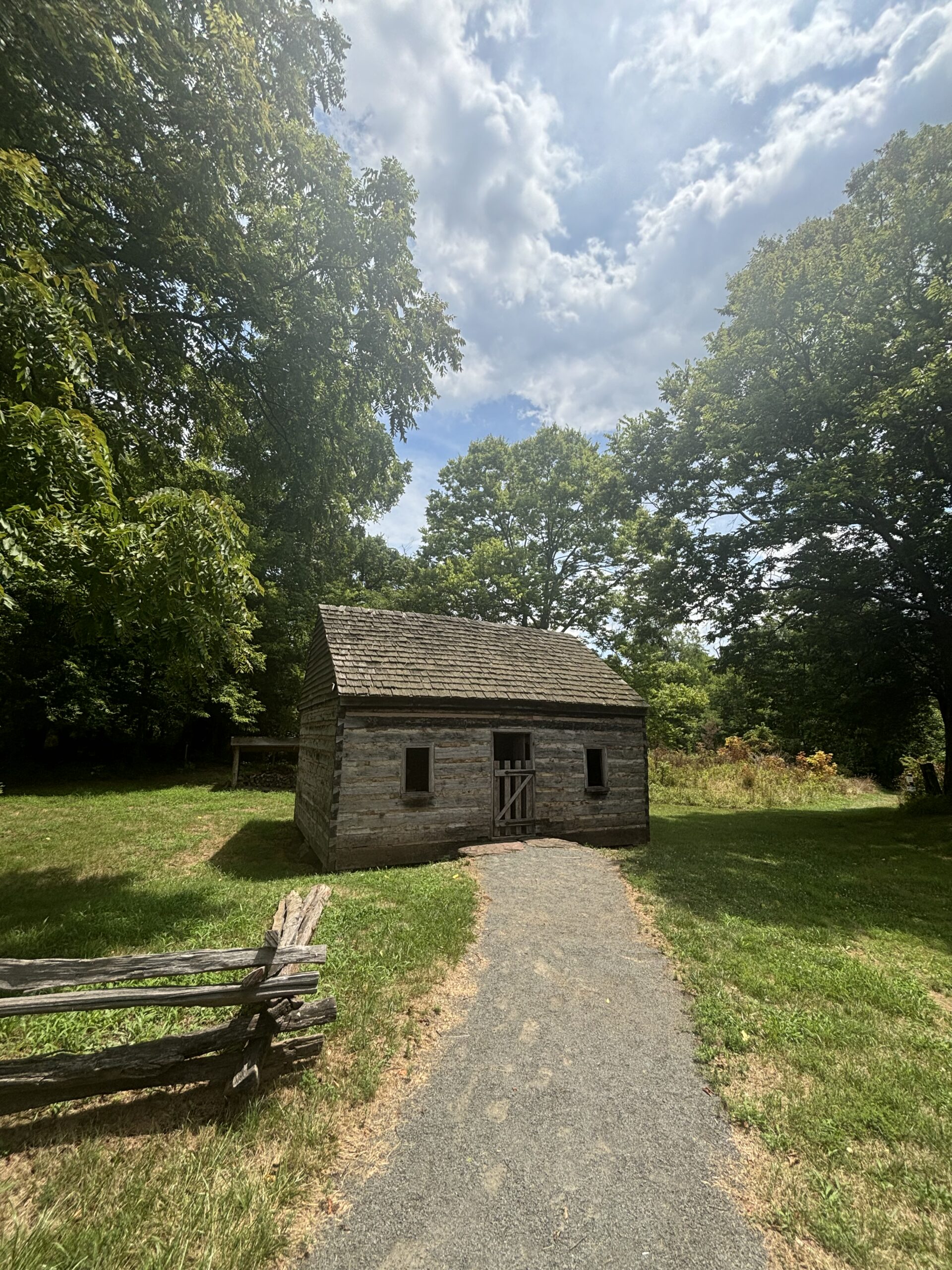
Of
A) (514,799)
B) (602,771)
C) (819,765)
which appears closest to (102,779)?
(514,799)

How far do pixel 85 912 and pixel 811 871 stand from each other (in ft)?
47.8

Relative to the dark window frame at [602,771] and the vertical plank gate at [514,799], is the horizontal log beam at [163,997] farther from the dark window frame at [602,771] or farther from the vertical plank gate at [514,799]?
the dark window frame at [602,771]

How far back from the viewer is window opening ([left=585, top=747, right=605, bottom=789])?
14766 mm

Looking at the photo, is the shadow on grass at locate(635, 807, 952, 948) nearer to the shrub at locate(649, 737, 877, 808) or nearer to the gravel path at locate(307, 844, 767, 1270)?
the gravel path at locate(307, 844, 767, 1270)

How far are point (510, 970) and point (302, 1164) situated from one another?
3.25 metres

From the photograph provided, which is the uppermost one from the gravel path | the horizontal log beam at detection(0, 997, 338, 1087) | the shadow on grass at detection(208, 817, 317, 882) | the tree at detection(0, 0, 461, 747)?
the tree at detection(0, 0, 461, 747)

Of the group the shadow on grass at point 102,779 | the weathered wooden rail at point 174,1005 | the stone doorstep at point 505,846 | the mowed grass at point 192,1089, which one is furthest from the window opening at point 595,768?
the shadow on grass at point 102,779

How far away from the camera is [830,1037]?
493cm

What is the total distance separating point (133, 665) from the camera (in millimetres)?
23906

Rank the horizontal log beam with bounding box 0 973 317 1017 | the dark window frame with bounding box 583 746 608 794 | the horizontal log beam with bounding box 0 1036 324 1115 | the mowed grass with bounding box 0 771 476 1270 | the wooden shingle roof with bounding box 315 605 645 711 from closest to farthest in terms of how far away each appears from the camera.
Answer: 1. the mowed grass with bounding box 0 771 476 1270
2. the horizontal log beam with bounding box 0 973 317 1017
3. the horizontal log beam with bounding box 0 1036 324 1115
4. the wooden shingle roof with bounding box 315 605 645 711
5. the dark window frame with bounding box 583 746 608 794

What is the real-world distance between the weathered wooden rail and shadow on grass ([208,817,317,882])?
6.43 meters

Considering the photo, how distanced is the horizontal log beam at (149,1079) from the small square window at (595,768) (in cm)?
1117

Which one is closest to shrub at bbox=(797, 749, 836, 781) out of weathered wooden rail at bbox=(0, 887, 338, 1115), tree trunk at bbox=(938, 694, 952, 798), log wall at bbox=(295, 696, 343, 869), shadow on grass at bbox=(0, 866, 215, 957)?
tree trunk at bbox=(938, 694, 952, 798)

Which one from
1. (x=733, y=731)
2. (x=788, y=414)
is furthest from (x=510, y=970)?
(x=733, y=731)
